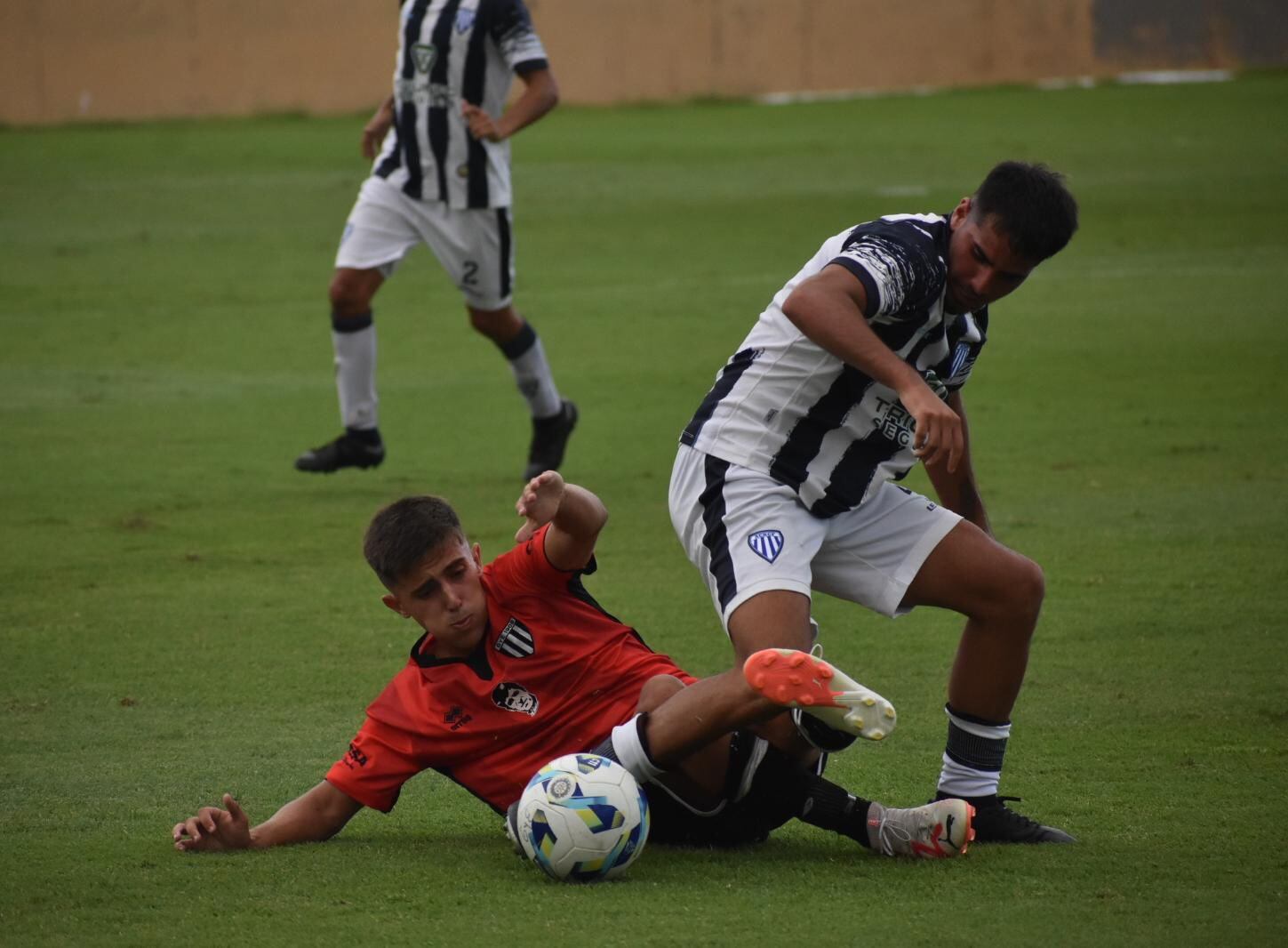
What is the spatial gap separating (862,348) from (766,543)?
555 millimetres

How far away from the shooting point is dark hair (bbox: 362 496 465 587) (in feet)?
14.8

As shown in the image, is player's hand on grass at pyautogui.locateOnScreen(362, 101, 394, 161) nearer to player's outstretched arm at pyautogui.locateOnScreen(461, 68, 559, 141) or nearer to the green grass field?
player's outstretched arm at pyautogui.locateOnScreen(461, 68, 559, 141)

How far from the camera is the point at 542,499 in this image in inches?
179

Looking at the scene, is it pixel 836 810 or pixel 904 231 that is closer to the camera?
pixel 836 810

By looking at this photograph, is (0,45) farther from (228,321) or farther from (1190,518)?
(1190,518)

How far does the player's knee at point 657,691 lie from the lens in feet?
15.1

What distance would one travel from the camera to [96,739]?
5555mm

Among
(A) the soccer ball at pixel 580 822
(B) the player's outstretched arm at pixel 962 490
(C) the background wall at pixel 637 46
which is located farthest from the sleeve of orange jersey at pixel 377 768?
(C) the background wall at pixel 637 46

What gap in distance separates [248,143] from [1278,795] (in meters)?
25.5

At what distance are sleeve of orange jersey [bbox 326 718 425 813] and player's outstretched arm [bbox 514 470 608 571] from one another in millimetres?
580

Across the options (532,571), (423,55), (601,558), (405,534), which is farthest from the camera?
(423,55)

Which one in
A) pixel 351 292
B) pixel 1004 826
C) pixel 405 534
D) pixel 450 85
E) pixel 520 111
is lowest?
pixel 1004 826

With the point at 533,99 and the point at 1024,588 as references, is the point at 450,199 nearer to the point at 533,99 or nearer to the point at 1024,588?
the point at 533,99

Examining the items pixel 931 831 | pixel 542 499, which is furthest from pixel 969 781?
pixel 542 499
